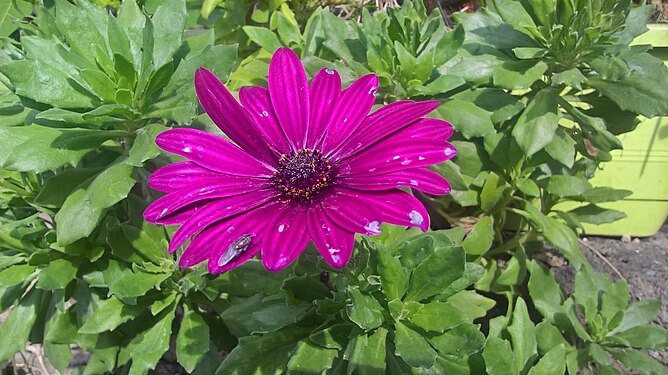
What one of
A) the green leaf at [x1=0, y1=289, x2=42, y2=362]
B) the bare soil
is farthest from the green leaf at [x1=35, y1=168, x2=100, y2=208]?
the bare soil

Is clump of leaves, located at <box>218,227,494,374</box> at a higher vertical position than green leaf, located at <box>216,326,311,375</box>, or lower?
higher

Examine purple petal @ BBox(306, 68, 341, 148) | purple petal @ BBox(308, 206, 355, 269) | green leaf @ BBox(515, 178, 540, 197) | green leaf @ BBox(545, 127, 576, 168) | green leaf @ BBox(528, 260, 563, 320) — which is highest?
purple petal @ BBox(306, 68, 341, 148)

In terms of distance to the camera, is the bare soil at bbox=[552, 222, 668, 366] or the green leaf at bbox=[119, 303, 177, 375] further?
the bare soil at bbox=[552, 222, 668, 366]

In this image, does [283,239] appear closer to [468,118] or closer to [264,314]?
[264,314]

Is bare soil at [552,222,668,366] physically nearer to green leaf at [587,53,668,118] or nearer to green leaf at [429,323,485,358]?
green leaf at [587,53,668,118]

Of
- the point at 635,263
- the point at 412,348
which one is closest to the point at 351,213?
the point at 412,348

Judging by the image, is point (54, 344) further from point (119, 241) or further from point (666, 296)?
point (666, 296)

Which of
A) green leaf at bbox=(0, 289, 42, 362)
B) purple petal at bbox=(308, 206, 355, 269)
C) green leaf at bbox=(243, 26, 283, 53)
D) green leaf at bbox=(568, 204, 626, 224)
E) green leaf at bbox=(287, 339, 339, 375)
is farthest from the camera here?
green leaf at bbox=(568, 204, 626, 224)
